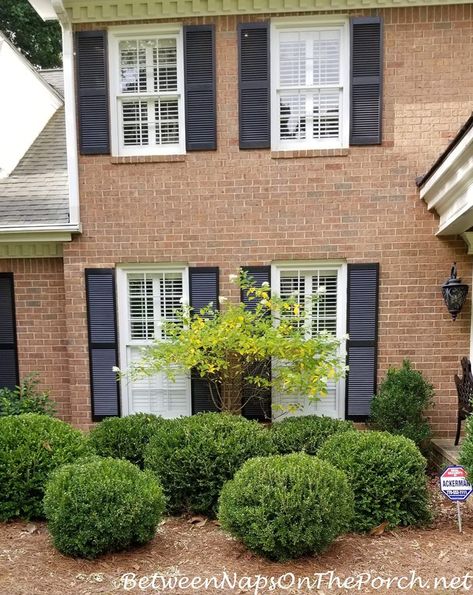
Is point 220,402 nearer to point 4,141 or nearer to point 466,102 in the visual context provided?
point 466,102

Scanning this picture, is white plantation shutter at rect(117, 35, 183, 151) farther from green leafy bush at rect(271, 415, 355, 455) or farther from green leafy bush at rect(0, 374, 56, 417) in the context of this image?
green leafy bush at rect(271, 415, 355, 455)

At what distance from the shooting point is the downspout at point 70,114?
5.27m

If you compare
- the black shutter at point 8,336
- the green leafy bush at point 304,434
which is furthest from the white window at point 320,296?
the black shutter at point 8,336

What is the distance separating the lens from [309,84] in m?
5.33

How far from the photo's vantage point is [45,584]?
2.93 m

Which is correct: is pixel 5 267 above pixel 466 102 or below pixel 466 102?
below

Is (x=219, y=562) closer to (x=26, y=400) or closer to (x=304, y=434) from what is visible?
(x=304, y=434)

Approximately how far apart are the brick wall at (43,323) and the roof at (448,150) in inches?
178

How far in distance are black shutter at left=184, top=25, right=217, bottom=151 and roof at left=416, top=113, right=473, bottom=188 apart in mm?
2422

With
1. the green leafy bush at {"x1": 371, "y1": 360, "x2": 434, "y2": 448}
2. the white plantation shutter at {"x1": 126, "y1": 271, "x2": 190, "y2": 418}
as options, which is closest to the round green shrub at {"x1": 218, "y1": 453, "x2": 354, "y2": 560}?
the green leafy bush at {"x1": 371, "y1": 360, "x2": 434, "y2": 448}

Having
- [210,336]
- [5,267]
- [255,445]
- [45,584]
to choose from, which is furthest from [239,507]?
[5,267]

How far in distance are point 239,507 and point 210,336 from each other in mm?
1994

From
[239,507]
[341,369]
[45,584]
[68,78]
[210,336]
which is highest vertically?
[68,78]

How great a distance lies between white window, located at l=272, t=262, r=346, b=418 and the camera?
5523 mm
